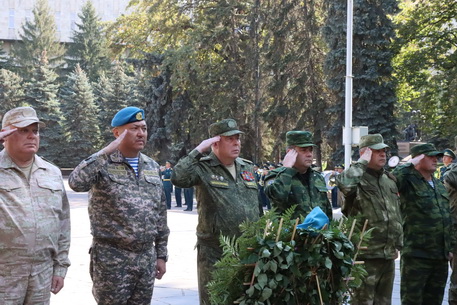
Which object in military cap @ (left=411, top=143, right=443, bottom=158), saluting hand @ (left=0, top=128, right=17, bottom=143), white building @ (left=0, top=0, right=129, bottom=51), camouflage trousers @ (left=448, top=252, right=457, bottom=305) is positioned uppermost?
white building @ (left=0, top=0, right=129, bottom=51)

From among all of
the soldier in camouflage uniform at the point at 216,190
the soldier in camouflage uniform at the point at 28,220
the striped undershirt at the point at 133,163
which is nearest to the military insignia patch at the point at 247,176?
the soldier in camouflage uniform at the point at 216,190

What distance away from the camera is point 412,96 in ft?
106

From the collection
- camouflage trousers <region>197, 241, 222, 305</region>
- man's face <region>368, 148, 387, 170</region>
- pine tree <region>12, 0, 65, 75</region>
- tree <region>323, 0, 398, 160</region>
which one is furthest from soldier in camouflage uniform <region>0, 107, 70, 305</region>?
pine tree <region>12, 0, 65, 75</region>

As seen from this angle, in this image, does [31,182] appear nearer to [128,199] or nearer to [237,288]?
[128,199]

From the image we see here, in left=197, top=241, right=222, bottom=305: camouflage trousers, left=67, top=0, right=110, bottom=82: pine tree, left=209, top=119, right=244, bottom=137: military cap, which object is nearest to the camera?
left=197, top=241, right=222, bottom=305: camouflage trousers

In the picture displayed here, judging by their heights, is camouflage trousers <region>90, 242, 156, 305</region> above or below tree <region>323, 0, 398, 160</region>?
below

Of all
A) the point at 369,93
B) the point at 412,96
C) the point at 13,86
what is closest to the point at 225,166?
the point at 369,93

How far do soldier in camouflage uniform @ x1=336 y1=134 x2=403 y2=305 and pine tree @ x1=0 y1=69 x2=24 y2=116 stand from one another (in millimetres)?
57549

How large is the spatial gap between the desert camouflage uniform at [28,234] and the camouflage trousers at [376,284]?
3.00m

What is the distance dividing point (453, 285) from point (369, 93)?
20.2m

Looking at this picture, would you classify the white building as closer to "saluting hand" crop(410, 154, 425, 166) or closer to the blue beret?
"saluting hand" crop(410, 154, 425, 166)

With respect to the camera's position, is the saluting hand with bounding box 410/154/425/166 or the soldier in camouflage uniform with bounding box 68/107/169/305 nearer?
the soldier in camouflage uniform with bounding box 68/107/169/305

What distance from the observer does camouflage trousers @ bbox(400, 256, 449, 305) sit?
733 cm

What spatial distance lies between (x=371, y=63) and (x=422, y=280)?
20954 mm
